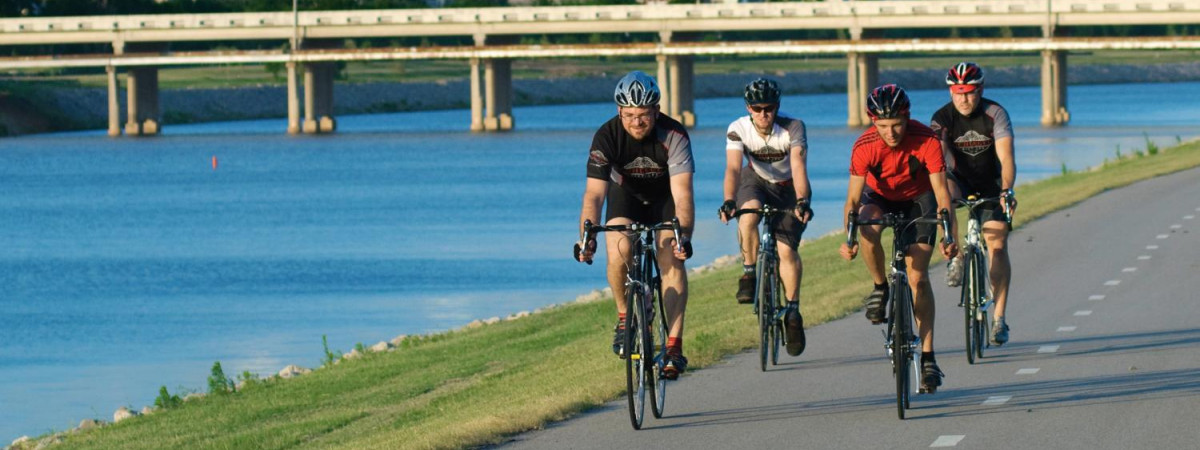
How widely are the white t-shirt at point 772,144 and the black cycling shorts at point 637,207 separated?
6.45 feet

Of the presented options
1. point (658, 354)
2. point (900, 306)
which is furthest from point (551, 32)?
point (900, 306)

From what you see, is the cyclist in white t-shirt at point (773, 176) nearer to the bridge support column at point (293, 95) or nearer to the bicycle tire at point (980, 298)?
the bicycle tire at point (980, 298)

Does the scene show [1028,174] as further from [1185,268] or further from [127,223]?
[1185,268]

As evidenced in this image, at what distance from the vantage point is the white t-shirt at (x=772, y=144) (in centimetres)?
1286

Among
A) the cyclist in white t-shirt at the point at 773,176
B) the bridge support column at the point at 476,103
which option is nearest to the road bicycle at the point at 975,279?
the cyclist in white t-shirt at the point at 773,176

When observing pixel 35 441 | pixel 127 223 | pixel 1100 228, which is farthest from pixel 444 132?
pixel 35 441

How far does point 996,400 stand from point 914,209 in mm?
1245

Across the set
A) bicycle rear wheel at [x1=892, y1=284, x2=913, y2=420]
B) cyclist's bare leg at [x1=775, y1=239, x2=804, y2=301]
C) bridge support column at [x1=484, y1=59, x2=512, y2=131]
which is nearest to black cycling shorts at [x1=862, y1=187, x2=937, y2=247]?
bicycle rear wheel at [x1=892, y1=284, x2=913, y2=420]

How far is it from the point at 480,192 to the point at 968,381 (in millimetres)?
48459

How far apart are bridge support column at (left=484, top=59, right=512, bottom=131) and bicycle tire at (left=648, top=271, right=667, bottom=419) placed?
104 meters

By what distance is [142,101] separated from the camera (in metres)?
118

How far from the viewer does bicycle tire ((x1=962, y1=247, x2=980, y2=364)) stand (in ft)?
41.9

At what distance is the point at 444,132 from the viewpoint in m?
108

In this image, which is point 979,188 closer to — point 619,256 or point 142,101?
point 619,256
